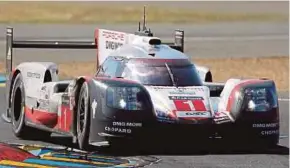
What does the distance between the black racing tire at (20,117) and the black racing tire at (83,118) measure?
1663 mm

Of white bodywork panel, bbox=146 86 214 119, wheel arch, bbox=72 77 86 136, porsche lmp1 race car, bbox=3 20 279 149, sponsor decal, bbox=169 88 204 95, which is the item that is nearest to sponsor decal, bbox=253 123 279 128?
porsche lmp1 race car, bbox=3 20 279 149

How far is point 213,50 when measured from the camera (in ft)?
116

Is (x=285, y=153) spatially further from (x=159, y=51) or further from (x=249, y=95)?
(x=159, y=51)

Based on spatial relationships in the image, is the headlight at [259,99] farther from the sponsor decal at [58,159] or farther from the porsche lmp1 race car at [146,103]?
the sponsor decal at [58,159]

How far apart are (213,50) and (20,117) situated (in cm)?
2236

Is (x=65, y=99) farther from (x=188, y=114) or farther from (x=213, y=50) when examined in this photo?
(x=213, y=50)

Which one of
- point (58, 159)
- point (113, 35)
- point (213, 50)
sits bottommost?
point (58, 159)

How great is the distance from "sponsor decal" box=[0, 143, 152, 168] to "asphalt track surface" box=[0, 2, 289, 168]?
0.40 metres

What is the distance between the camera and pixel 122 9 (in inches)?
2571

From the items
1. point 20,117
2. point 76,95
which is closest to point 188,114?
point 76,95

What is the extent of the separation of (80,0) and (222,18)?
1610 centimetres

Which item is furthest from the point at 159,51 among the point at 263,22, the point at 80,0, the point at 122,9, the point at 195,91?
the point at 80,0

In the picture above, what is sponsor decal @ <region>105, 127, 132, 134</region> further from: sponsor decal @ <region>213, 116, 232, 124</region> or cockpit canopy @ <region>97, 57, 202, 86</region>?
sponsor decal @ <region>213, 116, 232, 124</region>

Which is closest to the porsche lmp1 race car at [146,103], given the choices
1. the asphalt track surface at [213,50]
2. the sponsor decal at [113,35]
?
the asphalt track surface at [213,50]
